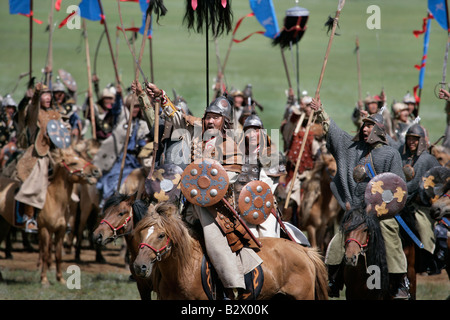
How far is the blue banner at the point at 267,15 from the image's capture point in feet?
49.2

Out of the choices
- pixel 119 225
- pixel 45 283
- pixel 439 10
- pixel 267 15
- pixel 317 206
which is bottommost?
pixel 45 283

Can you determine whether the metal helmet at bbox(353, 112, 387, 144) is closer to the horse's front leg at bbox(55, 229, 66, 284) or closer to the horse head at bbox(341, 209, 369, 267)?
the horse head at bbox(341, 209, 369, 267)

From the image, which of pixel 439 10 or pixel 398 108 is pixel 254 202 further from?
pixel 398 108

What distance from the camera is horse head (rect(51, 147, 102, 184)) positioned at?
12.1 m

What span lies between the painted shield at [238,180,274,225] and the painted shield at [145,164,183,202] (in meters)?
0.80

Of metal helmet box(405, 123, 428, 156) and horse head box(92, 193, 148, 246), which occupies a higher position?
metal helmet box(405, 123, 428, 156)

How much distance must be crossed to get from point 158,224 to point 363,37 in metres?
30.4

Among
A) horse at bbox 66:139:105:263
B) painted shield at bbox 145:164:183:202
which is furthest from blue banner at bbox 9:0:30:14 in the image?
painted shield at bbox 145:164:183:202

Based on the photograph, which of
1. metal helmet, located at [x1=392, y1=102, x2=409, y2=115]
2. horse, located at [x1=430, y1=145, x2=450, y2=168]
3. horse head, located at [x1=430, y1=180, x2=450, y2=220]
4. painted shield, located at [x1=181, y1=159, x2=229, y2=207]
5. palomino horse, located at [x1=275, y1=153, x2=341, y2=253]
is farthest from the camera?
metal helmet, located at [x1=392, y1=102, x2=409, y2=115]

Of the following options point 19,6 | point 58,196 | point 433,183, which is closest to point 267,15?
point 19,6

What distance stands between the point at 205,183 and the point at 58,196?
5642 mm

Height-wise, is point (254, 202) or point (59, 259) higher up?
point (254, 202)

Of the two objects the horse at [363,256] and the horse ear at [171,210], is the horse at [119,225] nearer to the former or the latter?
the horse ear at [171,210]

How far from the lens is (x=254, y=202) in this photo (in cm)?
769
